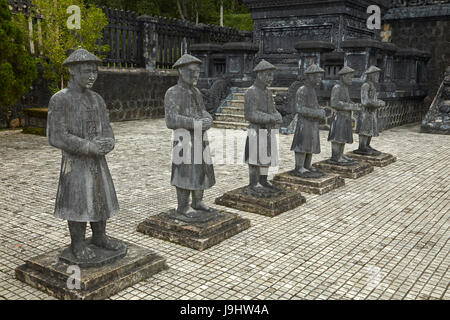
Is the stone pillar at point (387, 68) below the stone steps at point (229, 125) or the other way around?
the other way around

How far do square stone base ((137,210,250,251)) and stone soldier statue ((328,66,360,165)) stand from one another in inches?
138

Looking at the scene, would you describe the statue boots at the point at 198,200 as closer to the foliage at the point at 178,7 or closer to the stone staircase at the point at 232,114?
the stone staircase at the point at 232,114

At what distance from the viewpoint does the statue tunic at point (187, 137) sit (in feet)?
15.9

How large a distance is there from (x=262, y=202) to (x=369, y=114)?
4.03m

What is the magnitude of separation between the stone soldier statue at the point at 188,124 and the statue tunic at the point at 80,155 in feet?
3.56

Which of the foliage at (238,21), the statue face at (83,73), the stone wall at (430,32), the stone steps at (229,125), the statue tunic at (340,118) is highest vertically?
the foliage at (238,21)

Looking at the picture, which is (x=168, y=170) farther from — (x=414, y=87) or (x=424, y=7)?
(x=424, y=7)

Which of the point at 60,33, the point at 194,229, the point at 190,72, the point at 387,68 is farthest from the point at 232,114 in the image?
the point at 194,229

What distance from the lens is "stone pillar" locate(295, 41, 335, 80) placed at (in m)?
13.0

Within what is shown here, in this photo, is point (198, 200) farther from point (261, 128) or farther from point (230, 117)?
point (230, 117)

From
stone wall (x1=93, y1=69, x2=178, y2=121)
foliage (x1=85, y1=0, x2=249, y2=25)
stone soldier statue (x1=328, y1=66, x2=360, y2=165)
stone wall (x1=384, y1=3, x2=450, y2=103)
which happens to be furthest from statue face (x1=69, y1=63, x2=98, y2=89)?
foliage (x1=85, y1=0, x2=249, y2=25)

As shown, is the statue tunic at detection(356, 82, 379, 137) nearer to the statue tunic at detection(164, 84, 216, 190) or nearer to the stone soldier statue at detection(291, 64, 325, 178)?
the stone soldier statue at detection(291, 64, 325, 178)

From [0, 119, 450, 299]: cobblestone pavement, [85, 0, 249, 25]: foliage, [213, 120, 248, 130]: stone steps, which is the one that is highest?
[85, 0, 249, 25]: foliage

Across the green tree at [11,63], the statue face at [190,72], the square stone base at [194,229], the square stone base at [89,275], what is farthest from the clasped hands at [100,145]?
the green tree at [11,63]
